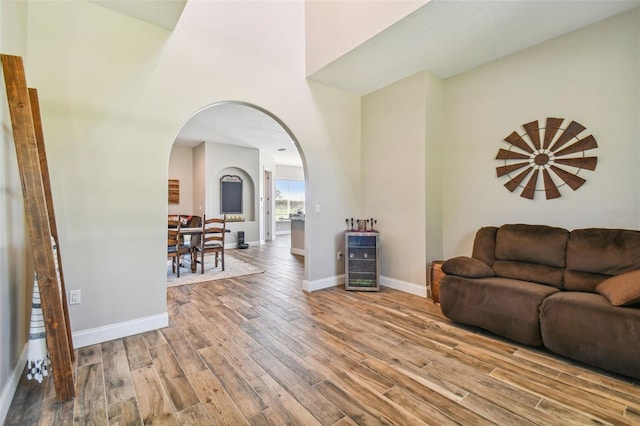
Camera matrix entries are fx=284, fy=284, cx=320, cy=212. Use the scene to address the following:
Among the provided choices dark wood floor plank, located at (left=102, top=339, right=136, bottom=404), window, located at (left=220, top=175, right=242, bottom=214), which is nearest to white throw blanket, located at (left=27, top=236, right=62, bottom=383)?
dark wood floor plank, located at (left=102, top=339, right=136, bottom=404)

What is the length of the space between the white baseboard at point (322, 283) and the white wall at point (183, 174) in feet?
18.7

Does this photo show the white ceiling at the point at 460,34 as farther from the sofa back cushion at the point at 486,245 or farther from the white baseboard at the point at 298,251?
the white baseboard at the point at 298,251

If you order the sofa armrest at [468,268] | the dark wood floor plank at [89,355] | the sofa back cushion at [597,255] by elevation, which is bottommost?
the dark wood floor plank at [89,355]

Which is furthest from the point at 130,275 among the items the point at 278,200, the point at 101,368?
the point at 278,200

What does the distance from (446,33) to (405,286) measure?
2.94 metres

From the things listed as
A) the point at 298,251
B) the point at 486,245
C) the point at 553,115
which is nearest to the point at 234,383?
the point at 486,245

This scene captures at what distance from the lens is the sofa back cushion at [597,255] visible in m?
2.25

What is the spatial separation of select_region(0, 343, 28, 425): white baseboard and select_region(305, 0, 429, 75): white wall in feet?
12.5

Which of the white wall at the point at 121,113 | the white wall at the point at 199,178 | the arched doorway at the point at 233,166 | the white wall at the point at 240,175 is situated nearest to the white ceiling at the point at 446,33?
the white wall at the point at 121,113

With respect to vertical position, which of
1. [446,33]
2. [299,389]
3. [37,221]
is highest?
[446,33]

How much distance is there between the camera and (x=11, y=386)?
5.54 ft

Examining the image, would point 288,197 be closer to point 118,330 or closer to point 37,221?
point 118,330

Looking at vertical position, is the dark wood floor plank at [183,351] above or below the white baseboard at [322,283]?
below

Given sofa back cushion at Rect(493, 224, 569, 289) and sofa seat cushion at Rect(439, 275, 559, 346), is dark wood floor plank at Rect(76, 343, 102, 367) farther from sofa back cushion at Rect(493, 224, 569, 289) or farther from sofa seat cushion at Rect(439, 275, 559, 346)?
sofa back cushion at Rect(493, 224, 569, 289)
